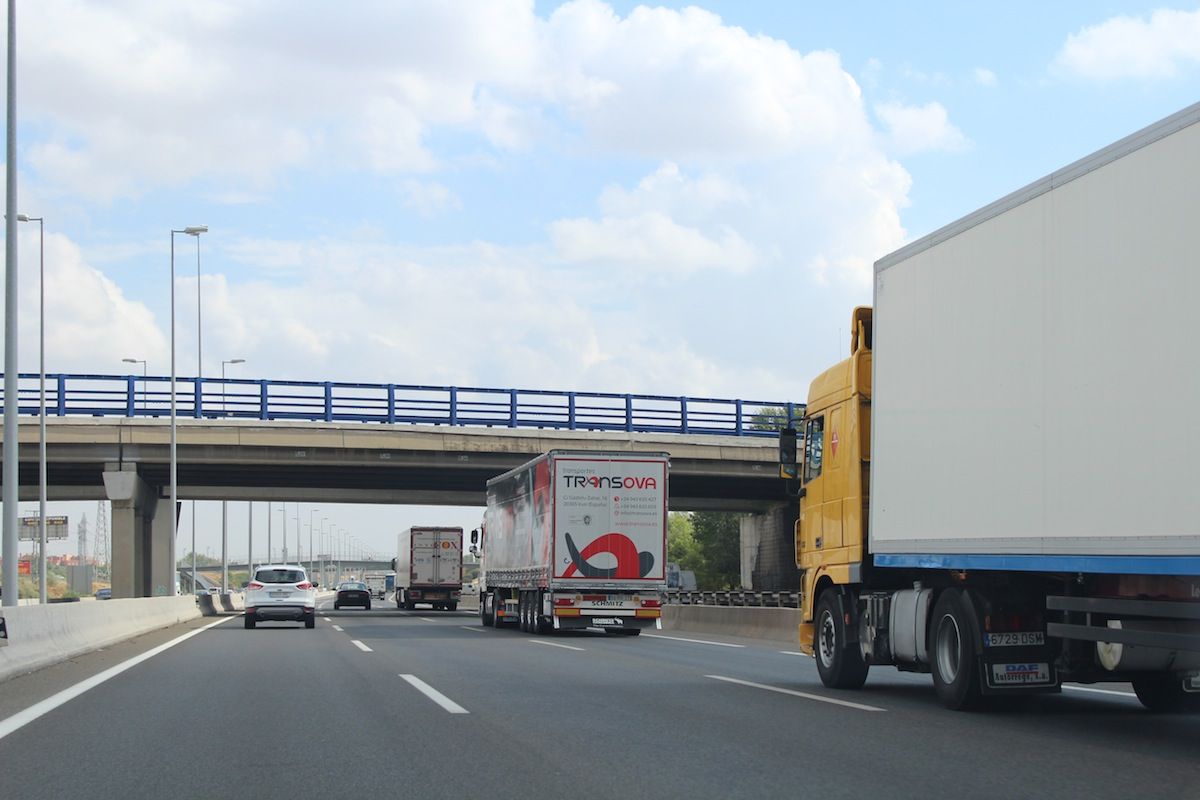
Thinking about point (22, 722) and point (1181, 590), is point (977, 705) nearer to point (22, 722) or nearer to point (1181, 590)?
point (1181, 590)

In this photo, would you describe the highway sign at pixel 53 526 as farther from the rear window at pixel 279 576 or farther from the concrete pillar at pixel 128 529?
the rear window at pixel 279 576

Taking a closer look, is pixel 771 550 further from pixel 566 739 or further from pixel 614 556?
pixel 566 739

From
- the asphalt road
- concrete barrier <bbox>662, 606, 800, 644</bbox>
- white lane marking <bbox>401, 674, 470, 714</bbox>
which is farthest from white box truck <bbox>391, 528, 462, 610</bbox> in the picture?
white lane marking <bbox>401, 674, 470, 714</bbox>

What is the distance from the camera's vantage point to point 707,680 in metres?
15.3

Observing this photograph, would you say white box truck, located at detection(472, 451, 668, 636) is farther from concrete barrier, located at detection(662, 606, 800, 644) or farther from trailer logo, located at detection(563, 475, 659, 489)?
concrete barrier, located at detection(662, 606, 800, 644)

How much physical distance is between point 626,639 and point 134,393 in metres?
20.8

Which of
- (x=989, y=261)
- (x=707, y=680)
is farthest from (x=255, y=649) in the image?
(x=989, y=261)

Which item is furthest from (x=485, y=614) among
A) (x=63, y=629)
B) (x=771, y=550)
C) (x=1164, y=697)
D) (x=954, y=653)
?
(x=1164, y=697)

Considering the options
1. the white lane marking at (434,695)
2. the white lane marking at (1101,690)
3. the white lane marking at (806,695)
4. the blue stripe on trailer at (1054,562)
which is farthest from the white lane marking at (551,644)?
the blue stripe on trailer at (1054,562)

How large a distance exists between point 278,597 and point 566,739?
78.5 feet

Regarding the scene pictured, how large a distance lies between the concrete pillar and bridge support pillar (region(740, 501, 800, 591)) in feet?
72.0

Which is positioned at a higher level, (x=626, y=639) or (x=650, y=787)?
(x=650, y=787)

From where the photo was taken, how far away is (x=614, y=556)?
93.5ft

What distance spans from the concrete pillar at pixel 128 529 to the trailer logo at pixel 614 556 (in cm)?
2022
